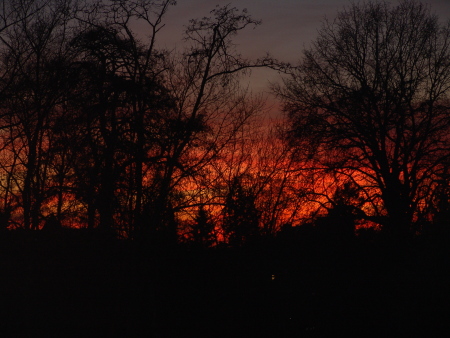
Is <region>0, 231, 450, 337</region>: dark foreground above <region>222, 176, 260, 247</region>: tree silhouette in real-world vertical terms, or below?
below

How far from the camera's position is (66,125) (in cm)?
1435

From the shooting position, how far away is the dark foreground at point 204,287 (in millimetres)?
12531

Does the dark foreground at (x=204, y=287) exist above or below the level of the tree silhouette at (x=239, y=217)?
below

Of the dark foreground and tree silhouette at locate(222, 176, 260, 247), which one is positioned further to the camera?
tree silhouette at locate(222, 176, 260, 247)

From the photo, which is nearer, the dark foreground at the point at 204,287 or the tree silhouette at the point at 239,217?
the dark foreground at the point at 204,287

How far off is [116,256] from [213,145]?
15.7 feet

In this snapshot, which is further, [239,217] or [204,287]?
[239,217]


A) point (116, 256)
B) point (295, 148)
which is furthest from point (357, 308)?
point (295, 148)

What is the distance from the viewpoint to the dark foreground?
41.1 feet

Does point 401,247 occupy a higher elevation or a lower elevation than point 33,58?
lower

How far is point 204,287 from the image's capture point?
13.8 metres

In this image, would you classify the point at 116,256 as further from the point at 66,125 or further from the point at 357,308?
the point at 357,308

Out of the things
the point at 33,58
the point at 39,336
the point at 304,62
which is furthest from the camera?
the point at 304,62

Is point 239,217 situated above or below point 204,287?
above
